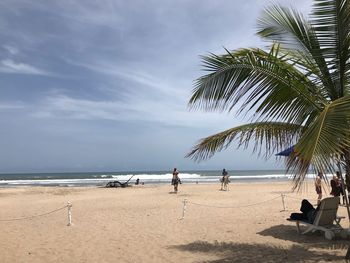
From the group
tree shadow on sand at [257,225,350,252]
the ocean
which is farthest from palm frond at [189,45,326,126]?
the ocean

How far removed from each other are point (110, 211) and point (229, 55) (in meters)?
10.8

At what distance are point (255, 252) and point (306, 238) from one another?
6.05 ft

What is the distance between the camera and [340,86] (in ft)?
21.8

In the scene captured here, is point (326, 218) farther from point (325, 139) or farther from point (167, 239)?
point (325, 139)

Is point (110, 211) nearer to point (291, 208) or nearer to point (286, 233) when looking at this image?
point (291, 208)

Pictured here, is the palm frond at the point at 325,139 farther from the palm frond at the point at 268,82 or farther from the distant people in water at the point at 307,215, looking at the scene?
the distant people in water at the point at 307,215

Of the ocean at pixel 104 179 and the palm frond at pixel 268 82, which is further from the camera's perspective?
the ocean at pixel 104 179

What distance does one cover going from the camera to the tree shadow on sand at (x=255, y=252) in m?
7.54

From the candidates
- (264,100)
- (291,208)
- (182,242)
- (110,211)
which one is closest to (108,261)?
(182,242)

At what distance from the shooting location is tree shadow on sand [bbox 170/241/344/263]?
754 centimetres

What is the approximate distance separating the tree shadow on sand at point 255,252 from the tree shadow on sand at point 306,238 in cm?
44

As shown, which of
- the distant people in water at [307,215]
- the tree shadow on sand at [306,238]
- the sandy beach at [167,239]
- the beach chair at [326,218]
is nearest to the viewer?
the sandy beach at [167,239]

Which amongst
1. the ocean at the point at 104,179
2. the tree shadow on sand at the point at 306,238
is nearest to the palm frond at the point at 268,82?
the tree shadow on sand at the point at 306,238

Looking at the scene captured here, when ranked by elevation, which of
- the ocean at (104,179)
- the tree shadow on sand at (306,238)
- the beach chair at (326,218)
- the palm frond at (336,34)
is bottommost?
the tree shadow on sand at (306,238)
